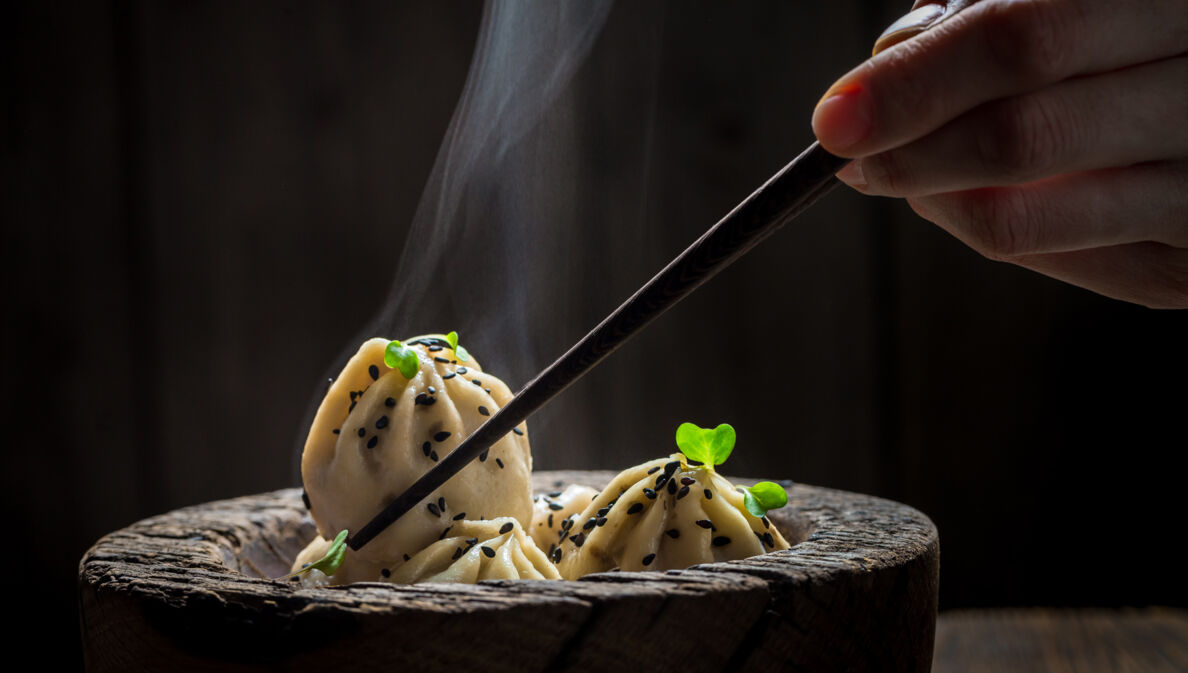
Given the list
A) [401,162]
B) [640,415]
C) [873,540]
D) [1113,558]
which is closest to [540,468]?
[640,415]

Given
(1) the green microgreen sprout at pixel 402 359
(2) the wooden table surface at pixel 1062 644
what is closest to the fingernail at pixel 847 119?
(1) the green microgreen sprout at pixel 402 359

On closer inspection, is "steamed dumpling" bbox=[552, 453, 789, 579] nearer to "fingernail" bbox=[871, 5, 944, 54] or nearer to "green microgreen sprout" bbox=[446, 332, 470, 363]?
"green microgreen sprout" bbox=[446, 332, 470, 363]

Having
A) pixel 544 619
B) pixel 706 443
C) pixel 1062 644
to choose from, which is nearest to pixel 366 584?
pixel 544 619

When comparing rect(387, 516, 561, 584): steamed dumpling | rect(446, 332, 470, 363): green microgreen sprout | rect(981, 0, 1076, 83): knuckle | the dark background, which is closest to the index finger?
rect(981, 0, 1076, 83): knuckle

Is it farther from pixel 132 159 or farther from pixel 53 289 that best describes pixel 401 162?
pixel 53 289

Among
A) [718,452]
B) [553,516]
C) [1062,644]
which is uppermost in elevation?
[718,452]

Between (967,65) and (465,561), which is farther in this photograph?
(465,561)

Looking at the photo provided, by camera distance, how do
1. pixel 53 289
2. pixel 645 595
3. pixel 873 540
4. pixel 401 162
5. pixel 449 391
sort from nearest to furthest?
pixel 645 595 < pixel 873 540 < pixel 449 391 < pixel 53 289 < pixel 401 162

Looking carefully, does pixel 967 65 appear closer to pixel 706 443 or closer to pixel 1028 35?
pixel 1028 35
